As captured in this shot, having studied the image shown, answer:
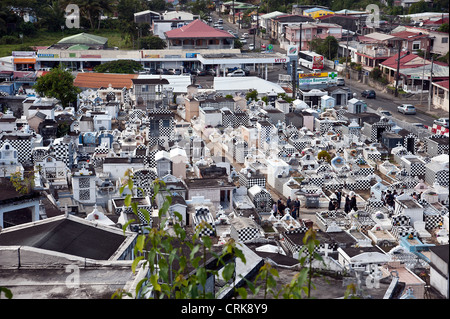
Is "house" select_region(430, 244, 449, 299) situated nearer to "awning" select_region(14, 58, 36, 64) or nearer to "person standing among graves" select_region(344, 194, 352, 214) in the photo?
"person standing among graves" select_region(344, 194, 352, 214)

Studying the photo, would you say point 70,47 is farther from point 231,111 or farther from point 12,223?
point 12,223

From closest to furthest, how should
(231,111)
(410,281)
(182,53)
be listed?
(410,281) → (231,111) → (182,53)

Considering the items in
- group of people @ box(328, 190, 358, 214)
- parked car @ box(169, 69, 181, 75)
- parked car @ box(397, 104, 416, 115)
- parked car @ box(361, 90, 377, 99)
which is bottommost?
parked car @ box(169, 69, 181, 75)

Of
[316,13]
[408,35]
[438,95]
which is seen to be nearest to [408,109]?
[438,95]

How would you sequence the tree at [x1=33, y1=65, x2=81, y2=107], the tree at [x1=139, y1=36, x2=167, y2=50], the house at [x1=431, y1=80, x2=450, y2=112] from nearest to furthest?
1. the tree at [x1=33, y1=65, x2=81, y2=107]
2. the house at [x1=431, y1=80, x2=450, y2=112]
3. the tree at [x1=139, y1=36, x2=167, y2=50]

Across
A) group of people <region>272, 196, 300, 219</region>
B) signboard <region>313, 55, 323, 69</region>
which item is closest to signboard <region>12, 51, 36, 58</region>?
signboard <region>313, 55, 323, 69</region>

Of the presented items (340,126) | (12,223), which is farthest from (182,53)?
(12,223)
